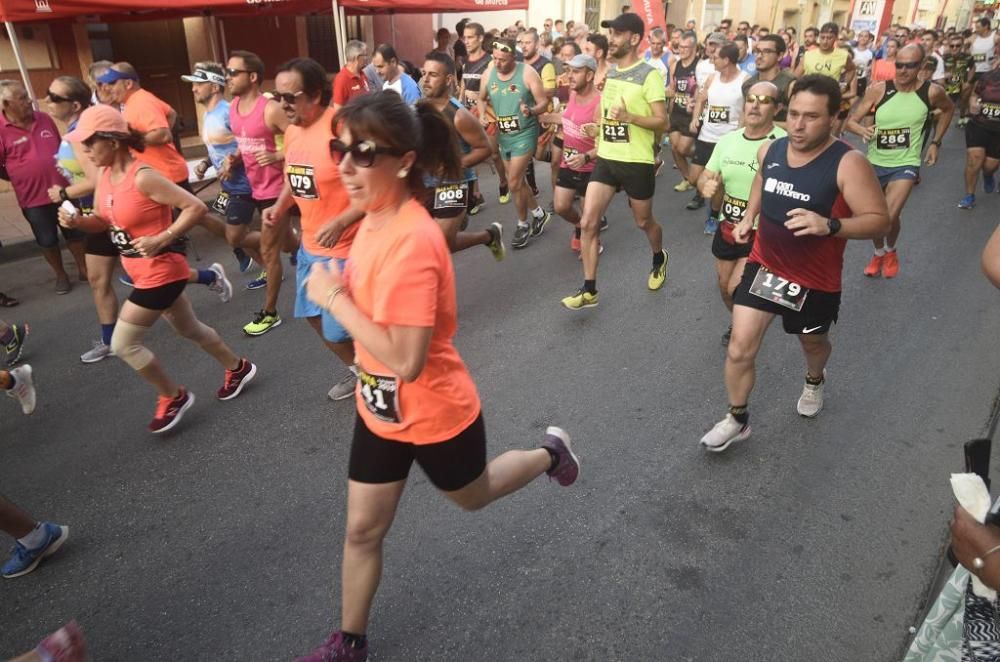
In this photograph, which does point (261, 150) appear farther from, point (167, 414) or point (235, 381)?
point (167, 414)

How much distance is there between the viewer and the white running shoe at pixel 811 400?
3.92m

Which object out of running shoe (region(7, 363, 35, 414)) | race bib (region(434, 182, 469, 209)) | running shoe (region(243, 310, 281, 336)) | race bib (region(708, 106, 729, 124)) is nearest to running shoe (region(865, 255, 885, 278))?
race bib (region(708, 106, 729, 124))

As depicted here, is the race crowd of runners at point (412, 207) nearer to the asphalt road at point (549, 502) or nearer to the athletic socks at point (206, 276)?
the athletic socks at point (206, 276)

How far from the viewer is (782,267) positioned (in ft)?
11.1

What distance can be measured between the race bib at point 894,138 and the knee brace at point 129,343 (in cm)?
603

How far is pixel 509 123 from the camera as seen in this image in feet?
22.7

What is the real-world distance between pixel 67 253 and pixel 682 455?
6.98 metres

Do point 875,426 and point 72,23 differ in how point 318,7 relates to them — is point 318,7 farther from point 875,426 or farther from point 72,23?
point 875,426

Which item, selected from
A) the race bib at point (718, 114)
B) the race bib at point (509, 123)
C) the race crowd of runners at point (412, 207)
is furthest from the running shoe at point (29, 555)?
the race bib at point (718, 114)

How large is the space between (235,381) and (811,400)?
3485 mm

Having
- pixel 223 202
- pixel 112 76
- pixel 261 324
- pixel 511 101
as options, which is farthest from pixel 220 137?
pixel 511 101

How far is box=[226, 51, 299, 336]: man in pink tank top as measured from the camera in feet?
16.5

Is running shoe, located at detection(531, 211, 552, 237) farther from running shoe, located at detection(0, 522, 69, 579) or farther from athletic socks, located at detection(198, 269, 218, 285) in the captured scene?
running shoe, located at detection(0, 522, 69, 579)

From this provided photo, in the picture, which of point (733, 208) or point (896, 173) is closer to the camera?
point (733, 208)
